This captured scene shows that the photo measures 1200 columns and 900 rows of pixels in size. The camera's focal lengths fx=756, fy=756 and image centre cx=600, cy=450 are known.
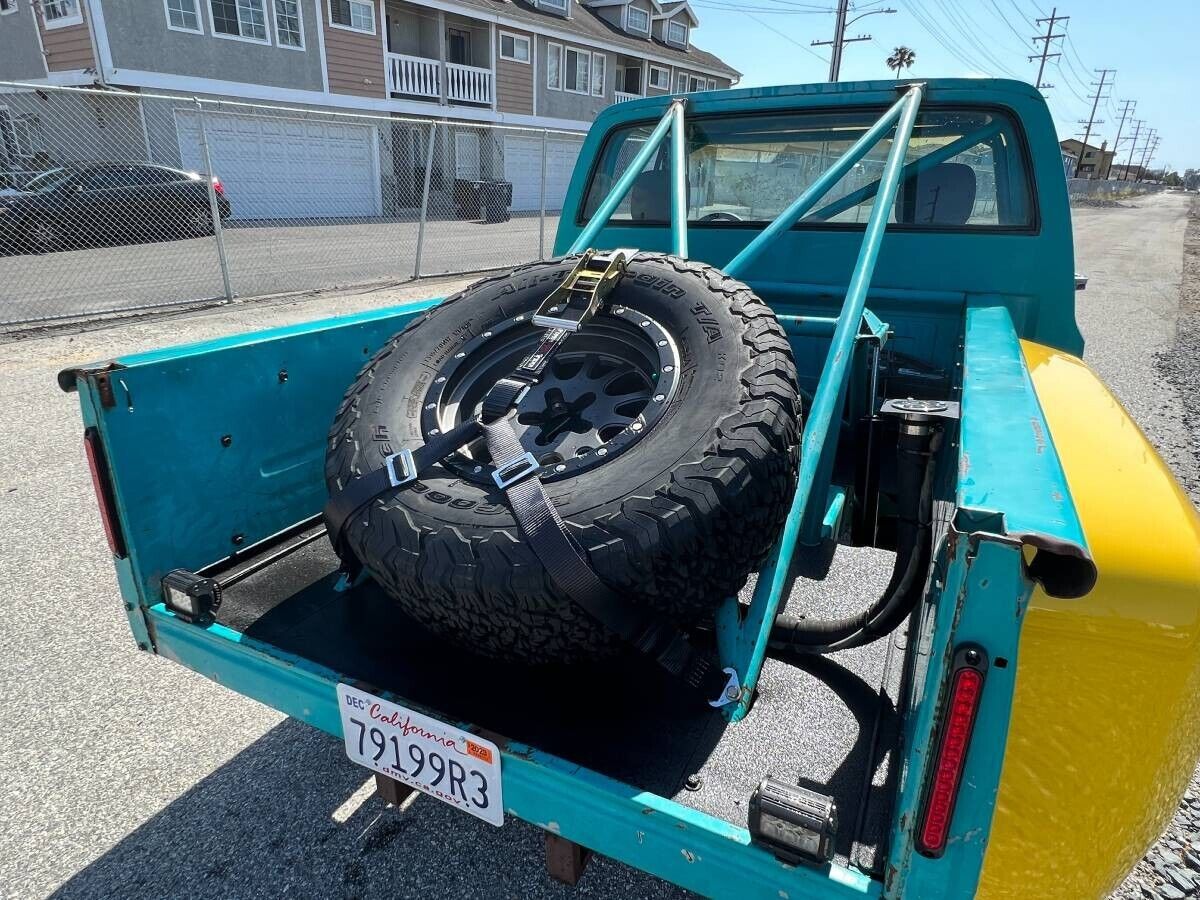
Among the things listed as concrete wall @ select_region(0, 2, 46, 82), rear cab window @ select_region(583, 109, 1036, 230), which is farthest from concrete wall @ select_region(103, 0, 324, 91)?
rear cab window @ select_region(583, 109, 1036, 230)

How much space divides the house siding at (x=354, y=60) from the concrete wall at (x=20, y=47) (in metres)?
6.42

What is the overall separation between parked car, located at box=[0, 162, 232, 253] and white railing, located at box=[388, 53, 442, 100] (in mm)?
12091

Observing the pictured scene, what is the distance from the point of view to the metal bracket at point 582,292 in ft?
6.15

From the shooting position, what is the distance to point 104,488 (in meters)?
1.82

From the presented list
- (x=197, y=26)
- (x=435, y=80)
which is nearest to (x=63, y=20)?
(x=197, y=26)

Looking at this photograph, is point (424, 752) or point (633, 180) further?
point (633, 180)

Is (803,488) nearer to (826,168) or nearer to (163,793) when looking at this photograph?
(163,793)

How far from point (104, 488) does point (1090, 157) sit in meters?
113

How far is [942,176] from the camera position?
3188 mm

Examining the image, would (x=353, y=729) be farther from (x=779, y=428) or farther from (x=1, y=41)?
(x=1, y=41)

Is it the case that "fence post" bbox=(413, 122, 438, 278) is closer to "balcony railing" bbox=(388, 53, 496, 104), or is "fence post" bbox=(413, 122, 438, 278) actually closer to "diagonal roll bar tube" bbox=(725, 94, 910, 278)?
"diagonal roll bar tube" bbox=(725, 94, 910, 278)

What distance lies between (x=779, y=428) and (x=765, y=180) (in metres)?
2.40

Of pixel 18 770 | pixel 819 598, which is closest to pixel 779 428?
pixel 819 598

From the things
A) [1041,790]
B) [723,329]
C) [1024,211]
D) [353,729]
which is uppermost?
[1024,211]
